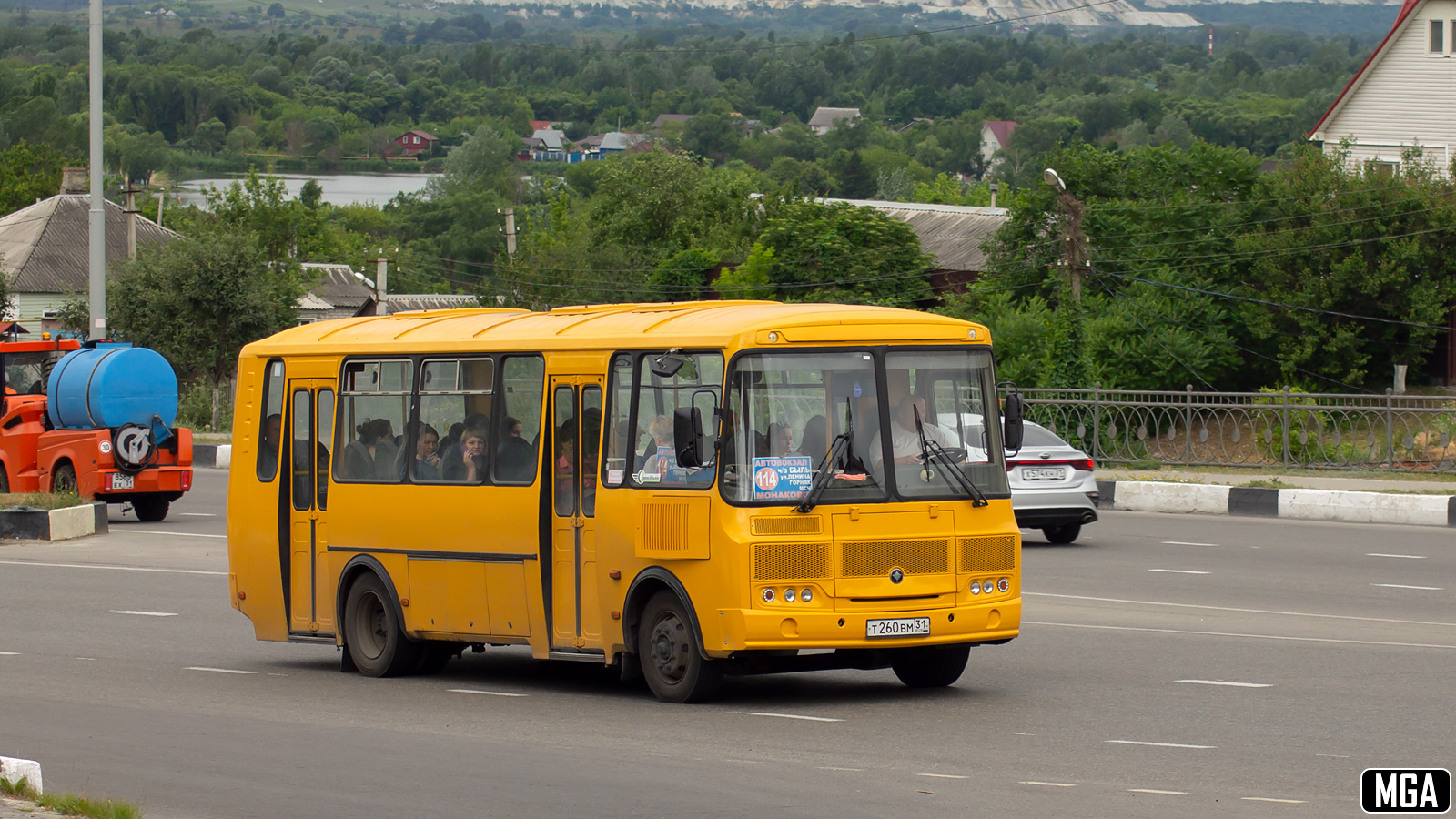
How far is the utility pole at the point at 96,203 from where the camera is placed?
2745 centimetres

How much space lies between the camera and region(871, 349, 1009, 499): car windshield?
10172 millimetres

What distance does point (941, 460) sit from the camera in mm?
10234

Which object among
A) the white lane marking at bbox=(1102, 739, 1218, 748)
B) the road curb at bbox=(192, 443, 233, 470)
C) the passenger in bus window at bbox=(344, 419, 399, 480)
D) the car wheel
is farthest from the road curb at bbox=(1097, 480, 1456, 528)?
the road curb at bbox=(192, 443, 233, 470)

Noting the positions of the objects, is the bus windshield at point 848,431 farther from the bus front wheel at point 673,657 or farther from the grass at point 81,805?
the grass at point 81,805

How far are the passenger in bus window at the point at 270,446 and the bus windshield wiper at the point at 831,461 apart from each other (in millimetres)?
4657

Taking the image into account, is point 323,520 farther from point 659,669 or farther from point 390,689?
point 659,669

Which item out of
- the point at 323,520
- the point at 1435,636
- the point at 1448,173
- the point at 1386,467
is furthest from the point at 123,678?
the point at 1448,173

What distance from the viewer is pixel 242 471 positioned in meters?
12.9

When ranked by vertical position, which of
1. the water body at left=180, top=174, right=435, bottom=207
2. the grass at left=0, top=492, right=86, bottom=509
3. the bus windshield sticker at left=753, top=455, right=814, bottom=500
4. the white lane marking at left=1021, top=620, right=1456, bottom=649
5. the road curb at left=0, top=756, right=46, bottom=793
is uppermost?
the water body at left=180, top=174, right=435, bottom=207

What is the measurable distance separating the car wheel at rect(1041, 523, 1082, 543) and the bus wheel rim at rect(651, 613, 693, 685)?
10.5m

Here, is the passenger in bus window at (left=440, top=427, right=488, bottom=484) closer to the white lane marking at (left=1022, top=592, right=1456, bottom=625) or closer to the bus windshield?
the bus windshield

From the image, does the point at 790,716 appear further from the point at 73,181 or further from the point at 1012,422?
the point at 73,181

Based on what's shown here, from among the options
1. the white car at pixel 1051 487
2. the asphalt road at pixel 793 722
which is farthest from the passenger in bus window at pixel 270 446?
the white car at pixel 1051 487

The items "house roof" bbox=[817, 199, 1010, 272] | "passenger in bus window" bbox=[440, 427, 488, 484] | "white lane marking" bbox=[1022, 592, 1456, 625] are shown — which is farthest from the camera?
"house roof" bbox=[817, 199, 1010, 272]
